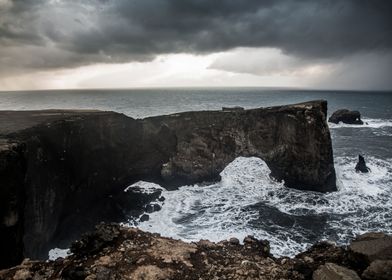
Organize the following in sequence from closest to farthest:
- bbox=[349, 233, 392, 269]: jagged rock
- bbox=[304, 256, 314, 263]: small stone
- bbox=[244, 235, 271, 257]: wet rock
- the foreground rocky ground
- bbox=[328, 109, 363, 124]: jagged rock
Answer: bbox=[349, 233, 392, 269]: jagged rock, the foreground rocky ground, bbox=[304, 256, 314, 263]: small stone, bbox=[244, 235, 271, 257]: wet rock, bbox=[328, 109, 363, 124]: jagged rock

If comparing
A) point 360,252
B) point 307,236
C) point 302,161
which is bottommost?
point 307,236

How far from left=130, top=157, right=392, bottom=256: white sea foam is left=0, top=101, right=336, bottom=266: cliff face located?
7.16 feet

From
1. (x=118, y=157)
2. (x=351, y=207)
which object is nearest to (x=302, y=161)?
(x=351, y=207)

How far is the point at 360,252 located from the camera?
10.1m


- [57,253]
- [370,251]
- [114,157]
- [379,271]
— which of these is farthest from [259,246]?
[114,157]

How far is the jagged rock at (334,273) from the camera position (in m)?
8.90

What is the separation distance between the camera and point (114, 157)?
30750 mm

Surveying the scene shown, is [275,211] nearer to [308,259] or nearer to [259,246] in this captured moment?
[259,246]

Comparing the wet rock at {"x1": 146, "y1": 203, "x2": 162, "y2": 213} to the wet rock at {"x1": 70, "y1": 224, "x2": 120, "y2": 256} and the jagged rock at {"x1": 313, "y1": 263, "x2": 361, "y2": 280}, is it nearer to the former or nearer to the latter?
the wet rock at {"x1": 70, "y1": 224, "x2": 120, "y2": 256}

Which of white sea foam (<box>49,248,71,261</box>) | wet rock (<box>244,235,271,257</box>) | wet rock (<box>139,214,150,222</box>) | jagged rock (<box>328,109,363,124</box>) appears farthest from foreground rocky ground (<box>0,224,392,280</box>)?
jagged rock (<box>328,109,363,124</box>)

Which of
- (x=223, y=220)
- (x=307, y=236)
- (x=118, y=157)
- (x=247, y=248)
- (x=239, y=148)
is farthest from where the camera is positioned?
(x=239, y=148)

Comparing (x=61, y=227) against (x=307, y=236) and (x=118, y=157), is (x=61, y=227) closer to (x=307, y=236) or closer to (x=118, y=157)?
(x=118, y=157)

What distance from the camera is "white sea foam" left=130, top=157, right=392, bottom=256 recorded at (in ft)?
76.3

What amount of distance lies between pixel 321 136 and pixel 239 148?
28.2 ft
